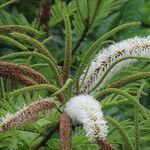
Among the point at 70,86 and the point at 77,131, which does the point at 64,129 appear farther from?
the point at 77,131

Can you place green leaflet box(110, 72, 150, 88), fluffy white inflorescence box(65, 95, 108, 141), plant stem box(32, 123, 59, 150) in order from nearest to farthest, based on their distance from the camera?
fluffy white inflorescence box(65, 95, 108, 141), green leaflet box(110, 72, 150, 88), plant stem box(32, 123, 59, 150)

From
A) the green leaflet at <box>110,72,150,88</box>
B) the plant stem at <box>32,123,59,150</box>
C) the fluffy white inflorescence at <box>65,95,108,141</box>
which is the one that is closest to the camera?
the fluffy white inflorescence at <box>65,95,108,141</box>

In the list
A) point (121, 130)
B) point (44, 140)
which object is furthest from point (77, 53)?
point (121, 130)

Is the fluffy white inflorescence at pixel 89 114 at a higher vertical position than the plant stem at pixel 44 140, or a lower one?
lower

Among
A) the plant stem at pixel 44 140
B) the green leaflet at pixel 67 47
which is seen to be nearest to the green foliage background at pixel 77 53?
the plant stem at pixel 44 140

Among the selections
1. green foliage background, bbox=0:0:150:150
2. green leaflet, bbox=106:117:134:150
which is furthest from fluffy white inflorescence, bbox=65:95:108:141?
green foliage background, bbox=0:0:150:150

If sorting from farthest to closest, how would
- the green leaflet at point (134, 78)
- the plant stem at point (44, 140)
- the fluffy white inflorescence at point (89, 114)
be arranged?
the plant stem at point (44, 140), the green leaflet at point (134, 78), the fluffy white inflorescence at point (89, 114)

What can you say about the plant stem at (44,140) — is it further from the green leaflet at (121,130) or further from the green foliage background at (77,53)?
the green leaflet at (121,130)

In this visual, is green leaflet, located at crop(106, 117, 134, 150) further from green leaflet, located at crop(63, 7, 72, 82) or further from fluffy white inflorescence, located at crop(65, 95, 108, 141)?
green leaflet, located at crop(63, 7, 72, 82)
